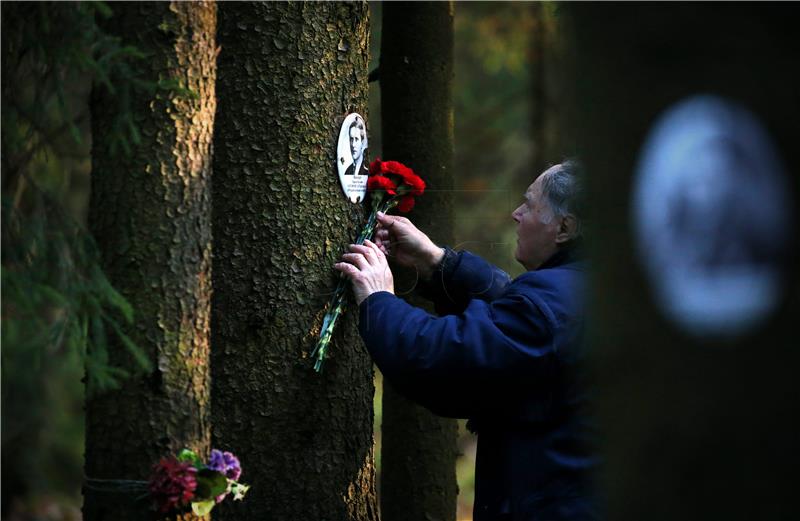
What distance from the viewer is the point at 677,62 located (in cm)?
64

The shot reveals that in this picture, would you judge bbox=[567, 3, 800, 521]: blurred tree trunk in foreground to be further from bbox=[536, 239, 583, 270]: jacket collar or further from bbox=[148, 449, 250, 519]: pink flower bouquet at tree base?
bbox=[536, 239, 583, 270]: jacket collar

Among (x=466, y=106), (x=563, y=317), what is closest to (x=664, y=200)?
(x=563, y=317)

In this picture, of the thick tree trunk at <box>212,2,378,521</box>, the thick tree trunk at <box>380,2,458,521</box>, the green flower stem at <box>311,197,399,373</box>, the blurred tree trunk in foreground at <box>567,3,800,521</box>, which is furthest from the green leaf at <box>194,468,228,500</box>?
the blurred tree trunk in foreground at <box>567,3,800,521</box>

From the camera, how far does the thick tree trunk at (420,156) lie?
15.8 ft

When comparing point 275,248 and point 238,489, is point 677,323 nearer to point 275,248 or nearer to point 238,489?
point 238,489

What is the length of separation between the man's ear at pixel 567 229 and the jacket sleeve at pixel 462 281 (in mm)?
502

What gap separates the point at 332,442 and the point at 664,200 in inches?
111

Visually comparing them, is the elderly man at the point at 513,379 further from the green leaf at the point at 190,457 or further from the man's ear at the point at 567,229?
the green leaf at the point at 190,457

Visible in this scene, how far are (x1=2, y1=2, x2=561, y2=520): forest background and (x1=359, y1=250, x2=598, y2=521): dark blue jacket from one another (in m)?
0.85

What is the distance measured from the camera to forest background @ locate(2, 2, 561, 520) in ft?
8.89

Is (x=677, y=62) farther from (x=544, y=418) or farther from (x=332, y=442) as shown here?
(x=332, y=442)

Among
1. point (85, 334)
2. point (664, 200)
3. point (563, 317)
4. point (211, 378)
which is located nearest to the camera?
point (664, 200)

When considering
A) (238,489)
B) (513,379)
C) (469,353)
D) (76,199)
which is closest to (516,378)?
(513,379)

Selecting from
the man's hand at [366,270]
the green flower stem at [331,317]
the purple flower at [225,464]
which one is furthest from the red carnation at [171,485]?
the man's hand at [366,270]
